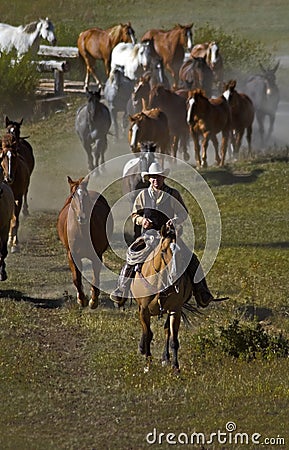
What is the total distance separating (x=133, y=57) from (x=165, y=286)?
77.5ft

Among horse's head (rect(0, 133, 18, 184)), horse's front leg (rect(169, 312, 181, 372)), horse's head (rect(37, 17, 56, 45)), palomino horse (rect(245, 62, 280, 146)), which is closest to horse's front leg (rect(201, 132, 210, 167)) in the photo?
palomino horse (rect(245, 62, 280, 146))

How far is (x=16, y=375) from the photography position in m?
13.4

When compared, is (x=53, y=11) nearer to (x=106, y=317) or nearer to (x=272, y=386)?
(x=106, y=317)

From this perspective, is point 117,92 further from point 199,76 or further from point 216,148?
point 216,148

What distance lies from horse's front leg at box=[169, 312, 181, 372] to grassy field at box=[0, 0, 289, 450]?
149mm

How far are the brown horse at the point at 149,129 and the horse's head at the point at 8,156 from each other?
6.12 meters

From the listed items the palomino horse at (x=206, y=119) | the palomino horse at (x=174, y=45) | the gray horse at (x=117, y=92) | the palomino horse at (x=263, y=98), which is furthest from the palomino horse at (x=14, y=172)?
the palomino horse at (x=174, y=45)

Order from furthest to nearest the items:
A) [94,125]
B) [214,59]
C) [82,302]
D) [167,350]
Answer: [214,59] → [94,125] → [82,302] → [167,350]

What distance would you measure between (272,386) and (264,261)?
6883mm

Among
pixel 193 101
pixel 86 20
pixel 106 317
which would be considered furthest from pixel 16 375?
pixel 86 20

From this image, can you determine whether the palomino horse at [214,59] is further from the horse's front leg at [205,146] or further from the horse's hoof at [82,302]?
the horse's hoof at [82,302]

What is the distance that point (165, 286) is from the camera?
42.0ft

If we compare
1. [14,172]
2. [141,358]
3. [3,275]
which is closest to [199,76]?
[14,172]

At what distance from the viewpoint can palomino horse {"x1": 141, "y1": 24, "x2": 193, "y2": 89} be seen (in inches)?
1459
